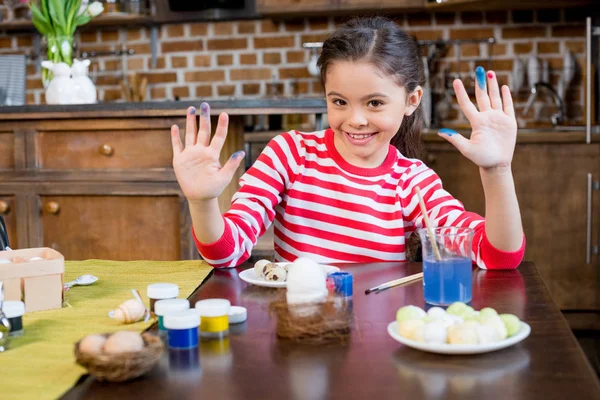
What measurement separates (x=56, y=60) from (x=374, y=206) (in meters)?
1.74

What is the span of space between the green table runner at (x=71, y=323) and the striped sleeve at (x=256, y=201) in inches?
2.0

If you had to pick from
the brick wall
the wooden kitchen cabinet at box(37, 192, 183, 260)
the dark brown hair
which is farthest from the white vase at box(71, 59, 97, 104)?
the dark brown hair

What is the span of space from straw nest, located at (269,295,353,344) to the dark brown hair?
2.23 ft

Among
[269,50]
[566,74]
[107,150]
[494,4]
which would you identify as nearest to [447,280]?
[107,150]

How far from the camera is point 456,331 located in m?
0.77

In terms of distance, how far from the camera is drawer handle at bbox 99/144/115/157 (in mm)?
2516

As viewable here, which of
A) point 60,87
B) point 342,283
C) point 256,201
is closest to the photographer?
point 342,283

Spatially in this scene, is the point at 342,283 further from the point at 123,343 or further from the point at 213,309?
the point at 123,343

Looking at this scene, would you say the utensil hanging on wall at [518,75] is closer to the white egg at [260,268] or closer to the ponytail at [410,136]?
the ponytail at [410,136]

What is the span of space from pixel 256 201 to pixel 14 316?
67 cm

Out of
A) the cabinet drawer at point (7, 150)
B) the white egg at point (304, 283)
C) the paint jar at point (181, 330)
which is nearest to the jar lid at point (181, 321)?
the paint jar at point (181, 330)

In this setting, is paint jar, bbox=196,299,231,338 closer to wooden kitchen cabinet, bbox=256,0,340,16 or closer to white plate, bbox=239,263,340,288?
white plate, bbox=239,263,340,288

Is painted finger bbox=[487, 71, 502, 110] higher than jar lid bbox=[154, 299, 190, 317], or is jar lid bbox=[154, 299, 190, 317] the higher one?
painted finger bbox=[487, 71, 502, 110]

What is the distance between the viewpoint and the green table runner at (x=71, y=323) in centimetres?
73
